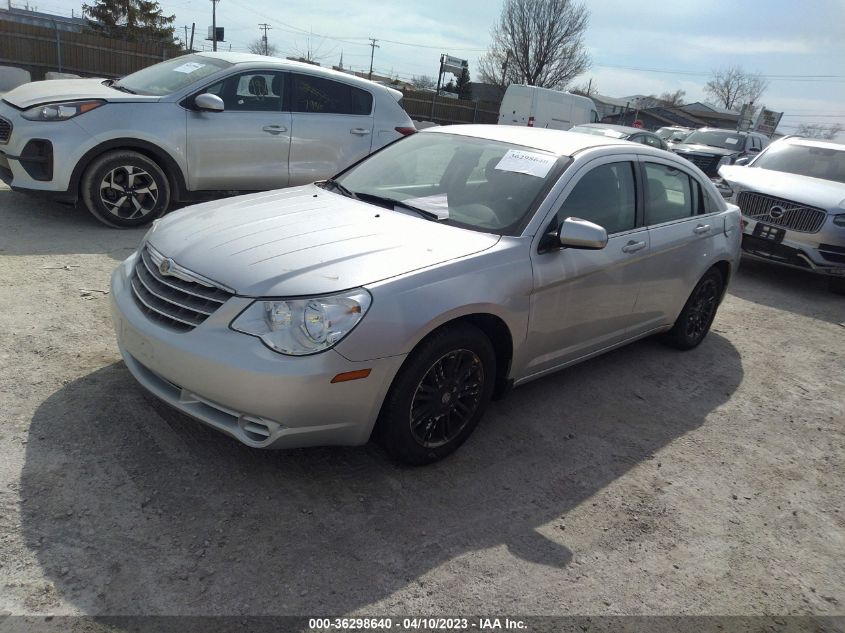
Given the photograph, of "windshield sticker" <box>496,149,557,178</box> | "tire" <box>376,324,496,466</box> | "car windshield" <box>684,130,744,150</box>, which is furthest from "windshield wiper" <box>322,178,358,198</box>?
"car windshield" <box>684,130,744,150</box>

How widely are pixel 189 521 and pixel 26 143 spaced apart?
4750mm

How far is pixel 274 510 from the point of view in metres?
2.81

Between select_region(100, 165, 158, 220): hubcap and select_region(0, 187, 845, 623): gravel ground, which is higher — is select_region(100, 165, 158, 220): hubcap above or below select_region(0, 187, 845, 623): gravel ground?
above

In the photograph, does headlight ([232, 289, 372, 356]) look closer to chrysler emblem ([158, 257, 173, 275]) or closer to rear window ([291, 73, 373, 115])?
chrysler emblem ([158, 257, 173, 275])

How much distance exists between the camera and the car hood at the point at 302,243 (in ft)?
9.32

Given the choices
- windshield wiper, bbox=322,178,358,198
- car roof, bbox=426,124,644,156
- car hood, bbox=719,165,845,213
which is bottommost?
windshield wiper, bbox=322,178,358,198

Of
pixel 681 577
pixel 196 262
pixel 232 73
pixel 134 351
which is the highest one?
pixel 232 73

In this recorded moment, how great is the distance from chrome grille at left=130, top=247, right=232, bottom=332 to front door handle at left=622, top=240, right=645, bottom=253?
2.49 metres

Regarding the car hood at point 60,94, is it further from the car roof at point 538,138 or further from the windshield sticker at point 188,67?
the car roof at point 538,138

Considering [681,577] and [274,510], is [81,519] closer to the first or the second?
[274,510]

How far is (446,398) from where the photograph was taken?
3180 millimetres

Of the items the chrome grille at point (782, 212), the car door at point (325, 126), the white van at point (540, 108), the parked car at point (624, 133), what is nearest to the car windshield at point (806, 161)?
the chrome grille at point (782, 212)

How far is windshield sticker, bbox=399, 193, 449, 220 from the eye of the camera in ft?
12.1

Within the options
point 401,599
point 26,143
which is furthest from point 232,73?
point 401,599
